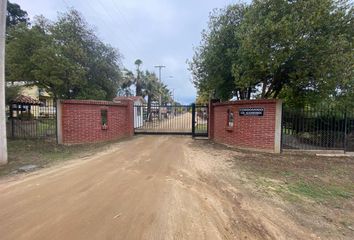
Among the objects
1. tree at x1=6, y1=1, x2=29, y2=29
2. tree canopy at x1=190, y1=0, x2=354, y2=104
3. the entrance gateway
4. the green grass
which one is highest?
tree at x1=6, y1=1, x2=29, y2=29

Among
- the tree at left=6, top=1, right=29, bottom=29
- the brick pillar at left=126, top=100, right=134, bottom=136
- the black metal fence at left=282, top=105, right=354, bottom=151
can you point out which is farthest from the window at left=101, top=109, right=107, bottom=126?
the tree at left=6, top=1, right=29, bottom=29

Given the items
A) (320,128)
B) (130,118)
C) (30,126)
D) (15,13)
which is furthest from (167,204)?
(15,13)

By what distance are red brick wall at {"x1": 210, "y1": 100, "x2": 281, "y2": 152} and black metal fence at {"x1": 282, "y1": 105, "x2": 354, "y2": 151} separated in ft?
2.39

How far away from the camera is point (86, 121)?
12.3 metres

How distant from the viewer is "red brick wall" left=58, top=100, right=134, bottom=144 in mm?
11773

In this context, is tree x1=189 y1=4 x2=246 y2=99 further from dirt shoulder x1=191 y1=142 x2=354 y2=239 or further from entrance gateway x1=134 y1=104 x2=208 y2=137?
dirt shoulder x1=191 y1=142 x2=354 y2=239

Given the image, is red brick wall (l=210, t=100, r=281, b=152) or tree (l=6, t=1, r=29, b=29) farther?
tree (l=6, t=1, r=29, b=29)

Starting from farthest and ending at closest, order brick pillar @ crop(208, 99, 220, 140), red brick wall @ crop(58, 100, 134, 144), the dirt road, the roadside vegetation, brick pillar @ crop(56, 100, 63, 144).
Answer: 1. brick pillar @ crop(208, 99, 220, 140)
2. red brick wall @ crop(58, 100, 134, 144)
3. brick pillar @ crop(56, 100, 63, 144)
4. the roadside vegetation
5. the dirt road

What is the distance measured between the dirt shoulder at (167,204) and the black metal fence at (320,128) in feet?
9.73

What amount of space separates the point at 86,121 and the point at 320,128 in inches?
448

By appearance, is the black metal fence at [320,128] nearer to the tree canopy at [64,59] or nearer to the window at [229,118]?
the window at [229,118]

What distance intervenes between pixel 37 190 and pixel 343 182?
7862 millimetres

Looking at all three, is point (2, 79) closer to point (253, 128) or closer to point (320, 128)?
point (253, 128)

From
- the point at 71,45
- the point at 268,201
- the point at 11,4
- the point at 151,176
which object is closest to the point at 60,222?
the point at 151,176
